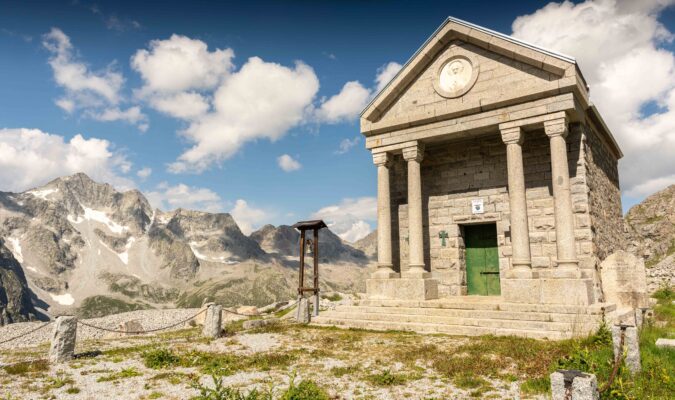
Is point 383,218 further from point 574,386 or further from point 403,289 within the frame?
point 574,386

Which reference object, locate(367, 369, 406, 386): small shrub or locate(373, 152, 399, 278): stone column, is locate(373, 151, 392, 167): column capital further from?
locate(367, 369, 406, 386): small shrub

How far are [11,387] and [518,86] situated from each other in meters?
14.2

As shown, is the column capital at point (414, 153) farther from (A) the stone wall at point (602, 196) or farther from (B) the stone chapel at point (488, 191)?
(A) the stone wall at point (602, 196)

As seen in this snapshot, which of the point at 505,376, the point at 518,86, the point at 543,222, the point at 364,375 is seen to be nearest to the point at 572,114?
the point at 518,86

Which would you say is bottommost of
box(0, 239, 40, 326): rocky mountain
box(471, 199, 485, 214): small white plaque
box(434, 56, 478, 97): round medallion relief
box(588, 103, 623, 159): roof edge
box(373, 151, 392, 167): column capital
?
box(0, 239, 40, 326): rocky mountain

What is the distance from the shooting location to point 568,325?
10258 millimetres

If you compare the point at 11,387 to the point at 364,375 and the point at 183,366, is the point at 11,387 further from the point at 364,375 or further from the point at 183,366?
the point at 364,375

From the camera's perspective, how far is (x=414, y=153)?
1532 cm

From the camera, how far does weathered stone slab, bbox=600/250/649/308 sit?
1305cm

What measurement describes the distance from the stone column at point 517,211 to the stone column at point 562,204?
0.80 meters

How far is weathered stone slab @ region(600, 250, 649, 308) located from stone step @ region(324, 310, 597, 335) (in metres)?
4.00

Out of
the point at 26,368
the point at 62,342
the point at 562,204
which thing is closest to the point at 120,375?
the point at 26,368

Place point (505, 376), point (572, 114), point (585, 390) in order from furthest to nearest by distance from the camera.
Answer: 1. point (572, 114)
2. point (505, 376)
3. point (585, 390)

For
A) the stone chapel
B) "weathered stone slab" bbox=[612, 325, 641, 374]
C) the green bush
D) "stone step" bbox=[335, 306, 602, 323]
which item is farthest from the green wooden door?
the green bush
